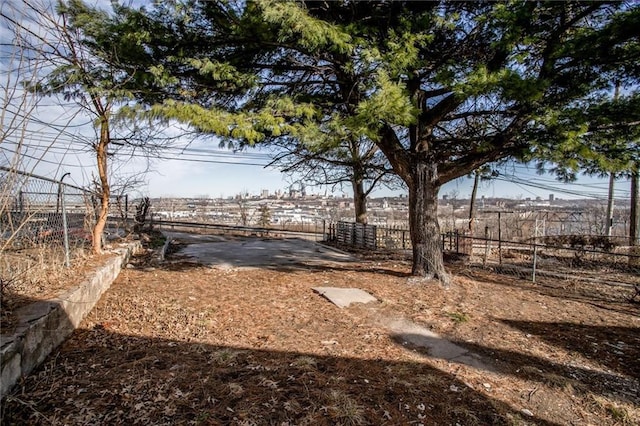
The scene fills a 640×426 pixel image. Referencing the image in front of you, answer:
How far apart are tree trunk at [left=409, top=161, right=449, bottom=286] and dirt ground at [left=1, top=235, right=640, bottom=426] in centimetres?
84

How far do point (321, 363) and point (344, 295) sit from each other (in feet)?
6.97

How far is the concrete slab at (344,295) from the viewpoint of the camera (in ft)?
16.3

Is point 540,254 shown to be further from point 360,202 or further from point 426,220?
point 426,220

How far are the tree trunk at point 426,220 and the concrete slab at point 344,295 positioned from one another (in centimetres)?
154

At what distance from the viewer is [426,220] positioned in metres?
6.29

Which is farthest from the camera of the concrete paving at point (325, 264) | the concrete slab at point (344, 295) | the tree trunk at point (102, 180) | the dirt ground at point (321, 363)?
the tree trunk at point (102, 180)

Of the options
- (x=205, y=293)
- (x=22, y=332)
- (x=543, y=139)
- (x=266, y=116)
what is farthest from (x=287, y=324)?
(x=543, y=139)

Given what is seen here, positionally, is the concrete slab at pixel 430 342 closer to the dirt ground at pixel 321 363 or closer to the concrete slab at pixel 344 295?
the dirt ground at pixel 321 363

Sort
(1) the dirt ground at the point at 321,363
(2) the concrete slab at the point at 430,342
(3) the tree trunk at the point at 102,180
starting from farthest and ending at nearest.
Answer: (3) the tree trunk at the point at 102,180 → (2) the concrete slab at the point at 430,342 → (1) the dirt ground at the point at 321,363

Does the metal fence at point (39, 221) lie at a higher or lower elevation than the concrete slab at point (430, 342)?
higher

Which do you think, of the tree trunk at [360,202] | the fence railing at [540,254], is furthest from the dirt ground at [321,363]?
the tree trunk at [360,202]

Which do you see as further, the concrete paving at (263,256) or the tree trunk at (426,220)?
the concrete paving at (263,256)

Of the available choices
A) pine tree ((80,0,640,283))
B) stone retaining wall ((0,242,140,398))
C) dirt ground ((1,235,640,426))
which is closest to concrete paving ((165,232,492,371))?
dirt ground ((1,235,640,426))

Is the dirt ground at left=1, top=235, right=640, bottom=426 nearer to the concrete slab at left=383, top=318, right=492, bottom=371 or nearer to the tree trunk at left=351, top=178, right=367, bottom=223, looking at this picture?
the concrete slab at left=383, top=318, right=492, bottom=371
